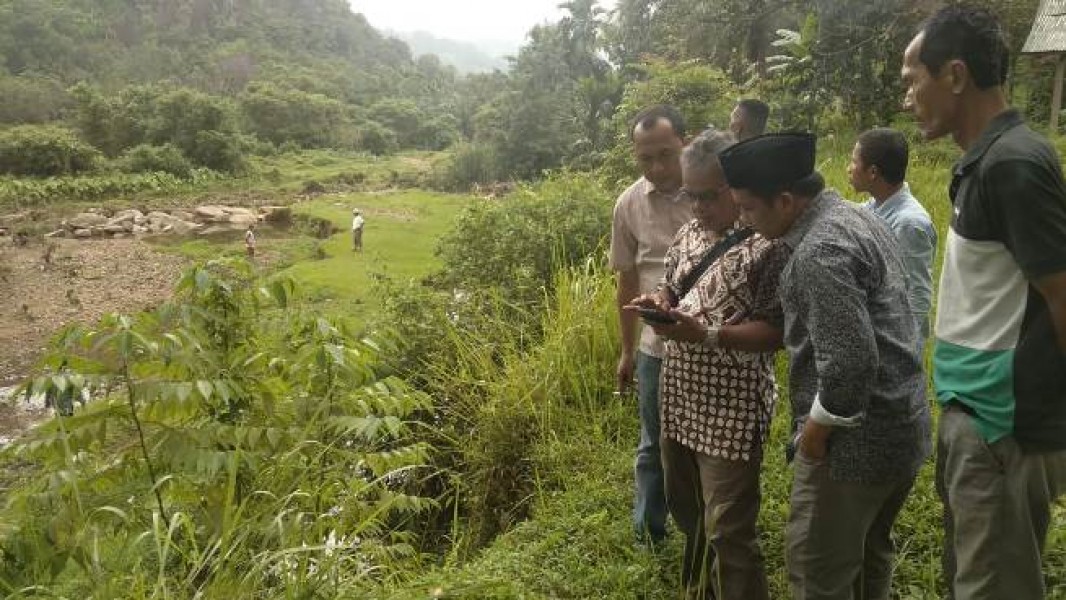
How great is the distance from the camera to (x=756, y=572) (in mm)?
1991

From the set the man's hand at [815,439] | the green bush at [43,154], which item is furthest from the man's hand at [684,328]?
the green bush at [43,154]

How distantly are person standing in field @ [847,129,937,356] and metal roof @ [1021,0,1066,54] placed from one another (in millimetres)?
9425

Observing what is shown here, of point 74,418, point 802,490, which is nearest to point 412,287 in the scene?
point 74,418

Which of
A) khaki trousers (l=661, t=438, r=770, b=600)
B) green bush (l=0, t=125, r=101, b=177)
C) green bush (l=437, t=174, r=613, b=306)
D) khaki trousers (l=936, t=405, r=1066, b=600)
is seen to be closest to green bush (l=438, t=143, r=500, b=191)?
green bush (l=0, t=125, r=101, b=177)

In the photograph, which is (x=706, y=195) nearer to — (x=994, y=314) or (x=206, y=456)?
(x=994, y=314)

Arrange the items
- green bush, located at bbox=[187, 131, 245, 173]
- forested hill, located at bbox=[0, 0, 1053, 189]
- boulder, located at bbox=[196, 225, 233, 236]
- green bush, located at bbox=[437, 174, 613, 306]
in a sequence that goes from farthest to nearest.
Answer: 1. green bush, located at bbox=[187, 131, 245, 173]
2. boulder, located at bbox=[196, 225, 233, 236]
3. forested hill, located at bbox=[0, 0, 1053, 189]
4. green bush, located at bbox=[437, 174, 613, 306]

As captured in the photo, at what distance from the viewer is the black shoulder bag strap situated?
77.0 inches

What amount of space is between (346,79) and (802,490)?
6499 cm

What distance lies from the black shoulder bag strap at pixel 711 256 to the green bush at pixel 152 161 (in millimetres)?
32885

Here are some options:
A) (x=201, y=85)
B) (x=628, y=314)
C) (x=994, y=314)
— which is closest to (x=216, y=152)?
(x=201, y=85)

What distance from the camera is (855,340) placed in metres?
1.51

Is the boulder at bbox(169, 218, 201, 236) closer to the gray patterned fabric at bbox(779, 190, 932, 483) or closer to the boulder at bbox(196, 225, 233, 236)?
the boulder at bbox(196, 225, 233, 236)

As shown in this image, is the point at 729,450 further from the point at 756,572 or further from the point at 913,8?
the point at 913,8

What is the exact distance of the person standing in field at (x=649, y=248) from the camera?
2451 millimetres
